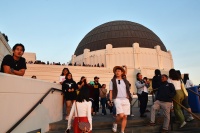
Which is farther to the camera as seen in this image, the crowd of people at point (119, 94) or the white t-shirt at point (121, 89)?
the white t-shirt at point (121, 89)

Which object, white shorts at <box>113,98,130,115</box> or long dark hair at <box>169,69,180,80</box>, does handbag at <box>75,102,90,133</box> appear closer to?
white shorts at <box>113,98,130,115</box>

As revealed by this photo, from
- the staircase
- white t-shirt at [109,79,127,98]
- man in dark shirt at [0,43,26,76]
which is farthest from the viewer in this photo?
the staircase

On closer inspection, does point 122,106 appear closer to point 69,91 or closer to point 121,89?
point 121,89

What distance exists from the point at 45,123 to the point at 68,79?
6.43 ft

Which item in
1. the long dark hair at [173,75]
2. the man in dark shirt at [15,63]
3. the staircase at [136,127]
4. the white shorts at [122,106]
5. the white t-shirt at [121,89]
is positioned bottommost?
the staircase at [136,127]

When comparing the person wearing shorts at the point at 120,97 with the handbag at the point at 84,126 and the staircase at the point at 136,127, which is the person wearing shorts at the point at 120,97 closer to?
the staircase at the point at 136,127

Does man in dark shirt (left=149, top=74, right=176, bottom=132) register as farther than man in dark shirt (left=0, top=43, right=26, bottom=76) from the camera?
Yes

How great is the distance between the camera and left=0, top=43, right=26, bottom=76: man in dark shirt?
409 centimetres

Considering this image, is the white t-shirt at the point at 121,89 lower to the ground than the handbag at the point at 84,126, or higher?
higher

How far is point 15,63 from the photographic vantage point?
429cm

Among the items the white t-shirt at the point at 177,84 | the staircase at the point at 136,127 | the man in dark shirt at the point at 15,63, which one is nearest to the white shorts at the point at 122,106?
the staircase at the point at 136,127

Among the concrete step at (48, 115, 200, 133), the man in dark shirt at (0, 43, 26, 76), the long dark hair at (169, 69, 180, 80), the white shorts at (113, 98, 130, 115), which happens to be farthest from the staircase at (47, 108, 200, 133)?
the man in dark shirt at (0, 43, 26, 76)

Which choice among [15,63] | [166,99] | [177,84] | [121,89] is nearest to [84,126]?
[121,89]

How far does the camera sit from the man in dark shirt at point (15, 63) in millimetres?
4089
